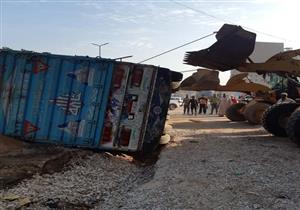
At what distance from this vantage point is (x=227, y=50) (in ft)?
43.6

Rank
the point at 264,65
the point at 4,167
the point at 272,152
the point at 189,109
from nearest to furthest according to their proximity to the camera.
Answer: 1. the point at 4,167
2. the point at 272,152
3. the point at 264,65
4. the point at 189,109

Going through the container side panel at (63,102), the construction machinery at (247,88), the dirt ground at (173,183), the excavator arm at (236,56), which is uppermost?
the excavator arm at (236,56)

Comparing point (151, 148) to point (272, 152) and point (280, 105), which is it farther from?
point (280, 105)

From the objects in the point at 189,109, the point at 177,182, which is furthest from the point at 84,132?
the point at 189,109

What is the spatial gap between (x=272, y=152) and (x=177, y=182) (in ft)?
14.5

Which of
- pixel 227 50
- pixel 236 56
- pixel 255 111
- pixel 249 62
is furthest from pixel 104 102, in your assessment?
pixel 255 111

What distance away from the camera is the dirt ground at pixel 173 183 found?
6.95 metres

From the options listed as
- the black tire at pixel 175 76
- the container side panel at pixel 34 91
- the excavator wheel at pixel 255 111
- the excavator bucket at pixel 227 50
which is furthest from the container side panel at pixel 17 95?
the excavator wheel at pixel 255 111

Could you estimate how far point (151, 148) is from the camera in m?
11.9

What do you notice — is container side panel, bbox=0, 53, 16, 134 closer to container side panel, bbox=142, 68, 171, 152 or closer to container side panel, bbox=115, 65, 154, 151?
container side panel, bbox=115, 65, 154, 151

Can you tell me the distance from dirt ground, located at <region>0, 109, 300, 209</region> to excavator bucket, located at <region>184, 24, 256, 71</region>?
8.88 feet

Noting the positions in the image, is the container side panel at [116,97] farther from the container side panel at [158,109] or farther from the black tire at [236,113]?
the black tire at [236,113]

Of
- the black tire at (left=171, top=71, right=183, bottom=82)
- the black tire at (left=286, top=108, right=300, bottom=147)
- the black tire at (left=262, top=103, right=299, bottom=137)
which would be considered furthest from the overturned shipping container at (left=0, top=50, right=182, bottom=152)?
the black tire at (left=262, top=103, right=299, bottom=137)

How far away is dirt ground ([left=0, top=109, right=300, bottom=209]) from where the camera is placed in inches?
274
